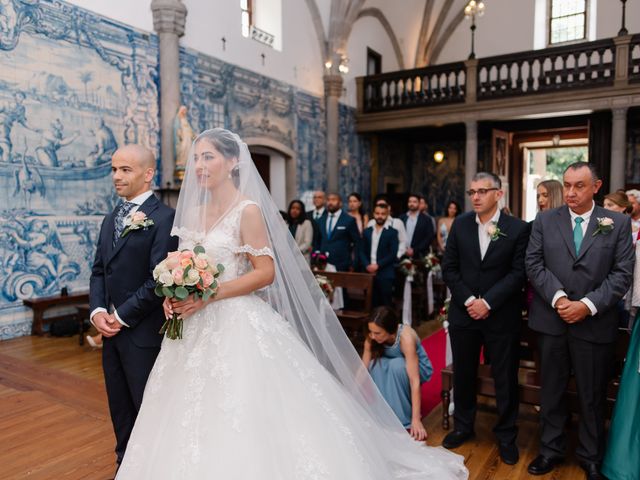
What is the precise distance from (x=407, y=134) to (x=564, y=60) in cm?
489

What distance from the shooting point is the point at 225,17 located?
32.4ft

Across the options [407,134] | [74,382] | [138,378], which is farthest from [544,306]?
[407,134]

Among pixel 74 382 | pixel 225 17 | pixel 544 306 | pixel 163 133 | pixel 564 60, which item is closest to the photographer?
pixel 544 306

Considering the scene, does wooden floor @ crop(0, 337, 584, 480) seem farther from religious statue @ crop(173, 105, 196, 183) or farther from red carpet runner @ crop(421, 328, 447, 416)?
religious statue @ crop(173, 105, 196, 183)

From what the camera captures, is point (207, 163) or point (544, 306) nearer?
point (207, 163)

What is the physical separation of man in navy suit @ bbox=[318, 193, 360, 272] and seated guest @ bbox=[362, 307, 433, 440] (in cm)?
292

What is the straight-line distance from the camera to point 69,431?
3729 mm

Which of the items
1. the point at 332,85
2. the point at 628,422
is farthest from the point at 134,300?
the point at 332,85

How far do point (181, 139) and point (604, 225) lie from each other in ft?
22.5

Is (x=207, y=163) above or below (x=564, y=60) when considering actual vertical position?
below

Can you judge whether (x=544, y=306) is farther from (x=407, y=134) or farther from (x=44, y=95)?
(x=407, y=134)

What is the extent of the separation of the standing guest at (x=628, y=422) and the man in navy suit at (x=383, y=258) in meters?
3.56

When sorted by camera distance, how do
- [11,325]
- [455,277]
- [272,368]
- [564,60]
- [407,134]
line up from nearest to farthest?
[272,368], [455,277], [11,325], [564,60], [407,134]

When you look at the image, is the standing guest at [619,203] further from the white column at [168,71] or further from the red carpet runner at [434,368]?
the white column at [168,71]
